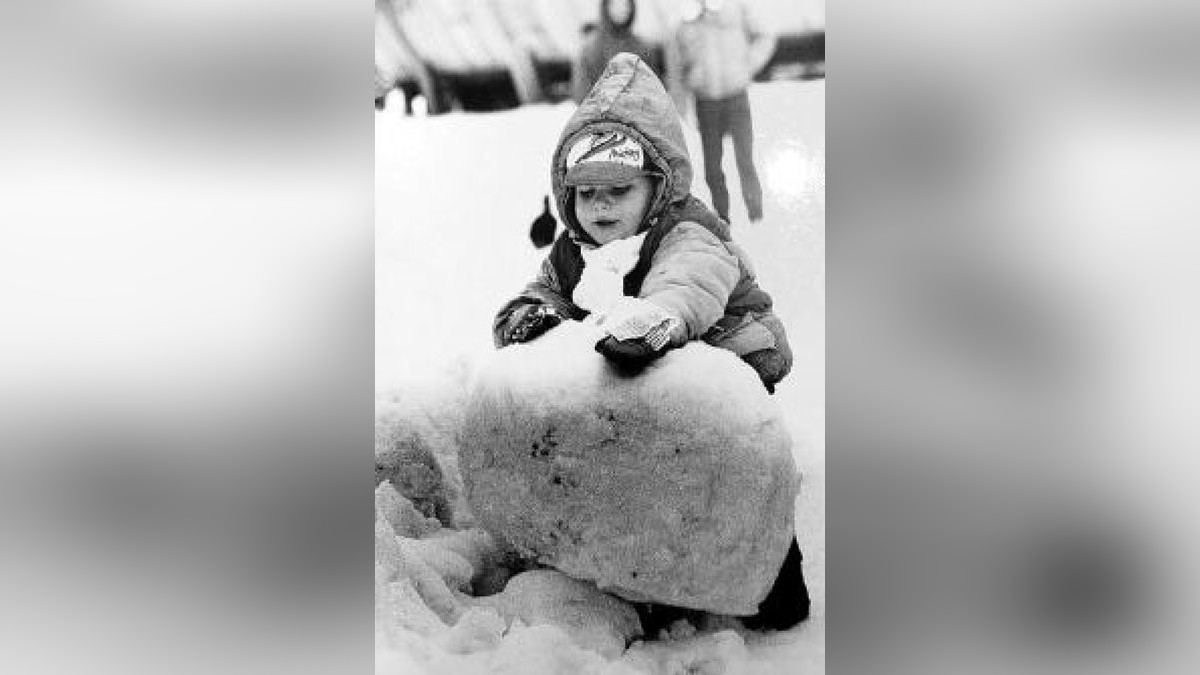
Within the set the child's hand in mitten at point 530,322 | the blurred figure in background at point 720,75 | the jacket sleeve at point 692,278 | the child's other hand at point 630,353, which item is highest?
the blurred figure in background at point 720,75

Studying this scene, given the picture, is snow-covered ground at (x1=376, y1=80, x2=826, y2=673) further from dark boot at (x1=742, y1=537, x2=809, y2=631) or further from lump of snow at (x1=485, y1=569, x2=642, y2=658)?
dark boot at (x1=742, y1=537, x2=809, y2=631)

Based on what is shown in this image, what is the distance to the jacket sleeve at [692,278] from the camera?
1.47m

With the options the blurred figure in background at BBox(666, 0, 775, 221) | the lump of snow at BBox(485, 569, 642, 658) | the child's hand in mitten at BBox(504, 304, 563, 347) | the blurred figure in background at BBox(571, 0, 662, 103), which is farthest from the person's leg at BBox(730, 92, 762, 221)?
the lump of snow at BBox(485, 569, 642, 658)

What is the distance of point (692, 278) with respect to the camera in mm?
1480

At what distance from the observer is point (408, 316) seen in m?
1.55

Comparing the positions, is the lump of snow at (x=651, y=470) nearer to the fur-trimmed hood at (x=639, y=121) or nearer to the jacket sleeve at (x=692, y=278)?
the jacket sleeve at (x=692, y=278)

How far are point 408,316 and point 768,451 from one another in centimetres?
58

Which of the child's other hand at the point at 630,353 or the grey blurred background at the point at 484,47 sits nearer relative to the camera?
the child's other hand at the point at 630,353

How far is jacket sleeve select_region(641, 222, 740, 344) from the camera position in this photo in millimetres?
1466

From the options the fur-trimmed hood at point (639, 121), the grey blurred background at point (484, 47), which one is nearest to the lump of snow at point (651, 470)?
the fur-trimmed hood at point (639, 121)
